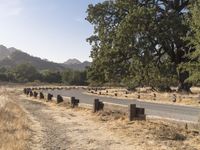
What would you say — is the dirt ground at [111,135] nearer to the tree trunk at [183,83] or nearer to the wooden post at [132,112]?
the wooden post at [132,112]

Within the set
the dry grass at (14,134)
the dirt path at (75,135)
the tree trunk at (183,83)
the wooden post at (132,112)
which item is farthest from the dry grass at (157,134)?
the tree trunk at (183,83)

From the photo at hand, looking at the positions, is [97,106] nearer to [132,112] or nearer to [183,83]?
[132,112]

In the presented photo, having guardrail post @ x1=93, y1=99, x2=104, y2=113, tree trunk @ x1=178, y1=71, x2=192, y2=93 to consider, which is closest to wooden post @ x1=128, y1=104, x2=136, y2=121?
guardrail post @ x1=93, y1=99, x2=104, y2=113

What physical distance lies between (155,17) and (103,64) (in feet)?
23.8

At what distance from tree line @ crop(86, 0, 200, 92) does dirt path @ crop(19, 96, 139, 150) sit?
59.0 ft

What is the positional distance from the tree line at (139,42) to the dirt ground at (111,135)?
19.7 meters

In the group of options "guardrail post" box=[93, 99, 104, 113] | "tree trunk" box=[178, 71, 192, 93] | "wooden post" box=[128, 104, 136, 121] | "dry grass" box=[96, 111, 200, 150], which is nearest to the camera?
"dry grass" box=[96, 111, 200, 150]

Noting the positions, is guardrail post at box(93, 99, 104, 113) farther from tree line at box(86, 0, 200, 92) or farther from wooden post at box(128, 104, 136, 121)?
tree line at box(86, 0, 200, 92)

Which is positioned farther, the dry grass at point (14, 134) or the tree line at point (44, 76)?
the tree line at point (44, 76)

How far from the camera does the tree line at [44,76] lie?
436ft

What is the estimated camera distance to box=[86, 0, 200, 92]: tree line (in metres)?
41.6

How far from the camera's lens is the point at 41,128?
68.0 feet

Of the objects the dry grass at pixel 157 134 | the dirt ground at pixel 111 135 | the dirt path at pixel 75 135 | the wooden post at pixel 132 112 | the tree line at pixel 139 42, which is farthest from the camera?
the tree line at pixel 139 42

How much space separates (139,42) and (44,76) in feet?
368
